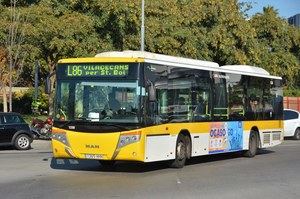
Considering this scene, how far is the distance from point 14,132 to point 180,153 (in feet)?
32.0

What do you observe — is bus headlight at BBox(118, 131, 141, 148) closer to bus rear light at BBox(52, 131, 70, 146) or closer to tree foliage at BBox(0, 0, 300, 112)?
bus rear light at BBox(52, 131, 70, 146)

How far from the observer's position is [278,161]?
19359 mm

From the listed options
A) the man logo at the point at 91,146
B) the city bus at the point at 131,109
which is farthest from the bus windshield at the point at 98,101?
the man logo at the point at 91,146

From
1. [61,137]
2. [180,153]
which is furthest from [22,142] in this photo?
[180,153]

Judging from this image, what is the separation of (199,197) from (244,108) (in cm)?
963

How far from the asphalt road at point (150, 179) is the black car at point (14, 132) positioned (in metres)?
3.86

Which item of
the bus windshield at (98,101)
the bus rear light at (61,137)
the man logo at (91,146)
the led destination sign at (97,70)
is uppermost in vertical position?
the led destination sign at (97,70)

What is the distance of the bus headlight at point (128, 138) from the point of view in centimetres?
1449

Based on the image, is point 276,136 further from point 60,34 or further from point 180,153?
point 60,34

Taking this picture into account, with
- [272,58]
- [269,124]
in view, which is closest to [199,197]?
[269,124]

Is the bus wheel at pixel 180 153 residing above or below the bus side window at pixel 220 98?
below

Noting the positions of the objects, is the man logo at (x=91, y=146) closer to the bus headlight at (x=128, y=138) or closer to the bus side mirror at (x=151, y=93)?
Answer: the bus headlight at (x=128, y=138)

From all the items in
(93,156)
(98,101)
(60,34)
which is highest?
(60,34)

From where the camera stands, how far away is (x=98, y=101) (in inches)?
588
